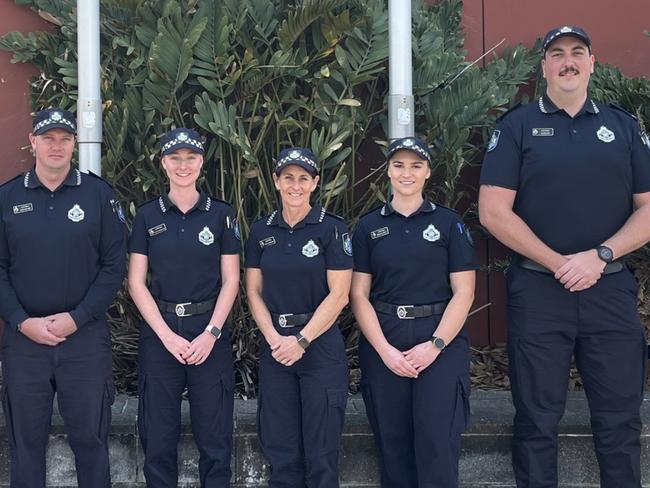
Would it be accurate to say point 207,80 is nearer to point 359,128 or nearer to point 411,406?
point 359,128

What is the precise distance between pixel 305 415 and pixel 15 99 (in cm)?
299

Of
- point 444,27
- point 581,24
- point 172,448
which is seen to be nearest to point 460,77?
point 444,27

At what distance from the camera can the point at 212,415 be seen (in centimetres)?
375

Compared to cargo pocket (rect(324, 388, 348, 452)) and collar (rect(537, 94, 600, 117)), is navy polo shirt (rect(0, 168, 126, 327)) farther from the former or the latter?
collar (rect(537, 94, 600, 117))

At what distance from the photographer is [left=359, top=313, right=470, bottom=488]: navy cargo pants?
11.6 ft

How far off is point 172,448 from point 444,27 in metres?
3.13

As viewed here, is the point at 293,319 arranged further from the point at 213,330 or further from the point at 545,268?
the point at 545,268

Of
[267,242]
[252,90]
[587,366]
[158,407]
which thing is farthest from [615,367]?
[252,90]

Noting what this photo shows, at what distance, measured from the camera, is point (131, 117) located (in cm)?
470

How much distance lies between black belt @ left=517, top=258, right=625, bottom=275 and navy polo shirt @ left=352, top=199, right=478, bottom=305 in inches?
11.4

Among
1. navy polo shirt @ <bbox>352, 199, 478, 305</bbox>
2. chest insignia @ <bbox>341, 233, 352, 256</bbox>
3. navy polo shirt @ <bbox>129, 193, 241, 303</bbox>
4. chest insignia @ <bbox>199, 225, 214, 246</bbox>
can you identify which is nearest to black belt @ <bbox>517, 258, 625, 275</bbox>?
navy polo shirt @ <bbox>352, 199, 478, 305</bbox>

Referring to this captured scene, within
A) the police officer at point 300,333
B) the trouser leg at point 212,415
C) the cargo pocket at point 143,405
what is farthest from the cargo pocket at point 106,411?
the police officer at point 300,333

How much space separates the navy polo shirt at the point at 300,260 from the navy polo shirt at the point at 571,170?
831 mm

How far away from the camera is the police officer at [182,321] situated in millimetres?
3711
